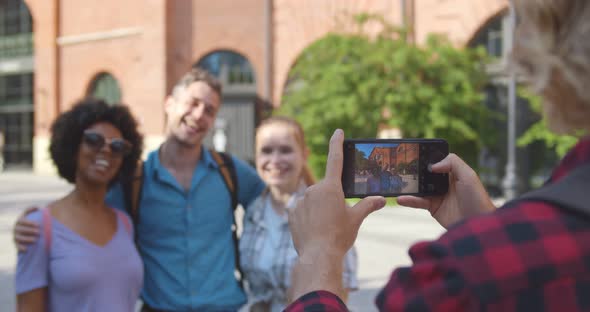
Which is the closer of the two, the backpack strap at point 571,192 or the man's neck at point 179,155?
the backpack strap at point 571,192

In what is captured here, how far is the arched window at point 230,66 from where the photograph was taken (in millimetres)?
22750

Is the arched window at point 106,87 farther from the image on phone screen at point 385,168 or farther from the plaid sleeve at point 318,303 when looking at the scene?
the plaid sleeve at point 318,303

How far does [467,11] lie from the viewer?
1669 centimetres

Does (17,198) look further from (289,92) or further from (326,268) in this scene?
(326,268)

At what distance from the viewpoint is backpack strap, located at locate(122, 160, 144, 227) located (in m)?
2.97

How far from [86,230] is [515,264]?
2.23 metres

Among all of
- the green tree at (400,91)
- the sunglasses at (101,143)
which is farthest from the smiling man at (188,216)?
the green tree at (400,91)

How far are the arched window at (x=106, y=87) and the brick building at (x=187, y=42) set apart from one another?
43 millimetres

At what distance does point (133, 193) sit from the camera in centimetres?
301

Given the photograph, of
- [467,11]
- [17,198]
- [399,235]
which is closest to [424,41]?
Answer: [467,11]

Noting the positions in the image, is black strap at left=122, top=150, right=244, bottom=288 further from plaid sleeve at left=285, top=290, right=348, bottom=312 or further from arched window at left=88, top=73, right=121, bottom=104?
arched window at left=88, top=73, right=121, bottom=104

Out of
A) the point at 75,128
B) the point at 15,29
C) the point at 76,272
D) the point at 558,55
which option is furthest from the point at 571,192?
A: the point at 15,29

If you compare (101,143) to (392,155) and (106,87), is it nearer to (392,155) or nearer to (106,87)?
(392,155)

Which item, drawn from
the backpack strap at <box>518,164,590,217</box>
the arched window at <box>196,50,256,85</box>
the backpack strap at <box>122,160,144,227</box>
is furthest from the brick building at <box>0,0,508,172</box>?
the backpack strap at <box>518,164,590,217</box>
